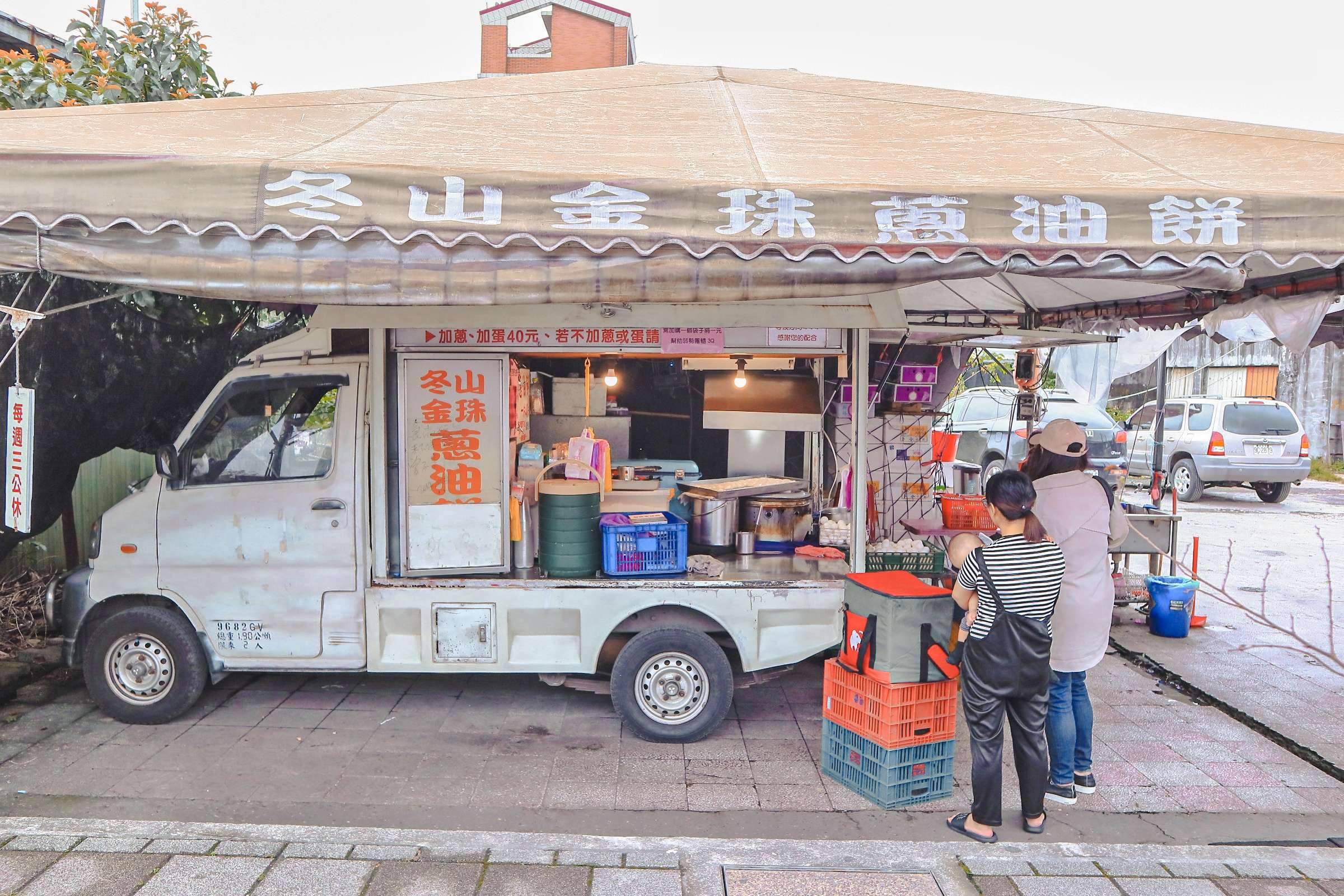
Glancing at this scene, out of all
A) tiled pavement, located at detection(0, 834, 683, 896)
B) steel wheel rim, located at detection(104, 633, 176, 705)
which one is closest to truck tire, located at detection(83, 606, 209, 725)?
steel wheel rim, located at detection(104, 633, 176, 705)

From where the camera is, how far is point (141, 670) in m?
4.91

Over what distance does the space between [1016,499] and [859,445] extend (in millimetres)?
1282

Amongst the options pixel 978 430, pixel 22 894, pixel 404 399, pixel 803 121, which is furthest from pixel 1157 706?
pixel 978 430

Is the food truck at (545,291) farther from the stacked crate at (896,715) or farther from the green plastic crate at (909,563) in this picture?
the stacked crate at (896,715)

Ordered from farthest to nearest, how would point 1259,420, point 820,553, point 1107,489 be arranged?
point 1259,420
point 820,553
point 1107,489

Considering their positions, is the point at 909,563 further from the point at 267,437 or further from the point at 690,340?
the point at 267,437

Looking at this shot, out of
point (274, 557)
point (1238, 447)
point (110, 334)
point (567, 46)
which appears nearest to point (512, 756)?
point (274, 557)

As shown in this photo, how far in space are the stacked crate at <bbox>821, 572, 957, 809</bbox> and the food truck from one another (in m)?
0.62

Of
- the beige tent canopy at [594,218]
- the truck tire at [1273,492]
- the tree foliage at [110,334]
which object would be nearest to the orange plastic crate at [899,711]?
the beige tent canopy at [594,218]

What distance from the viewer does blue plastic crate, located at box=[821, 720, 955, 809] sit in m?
4.06

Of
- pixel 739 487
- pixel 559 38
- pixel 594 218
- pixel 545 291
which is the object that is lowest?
pixel 739 487

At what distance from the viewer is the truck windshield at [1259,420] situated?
564 inches

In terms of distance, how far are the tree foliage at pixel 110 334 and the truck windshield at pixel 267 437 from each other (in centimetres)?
143

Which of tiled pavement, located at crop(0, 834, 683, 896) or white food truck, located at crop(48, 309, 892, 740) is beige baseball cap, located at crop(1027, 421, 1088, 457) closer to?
white food truck, located at crop(48, 309, 892, 740)
